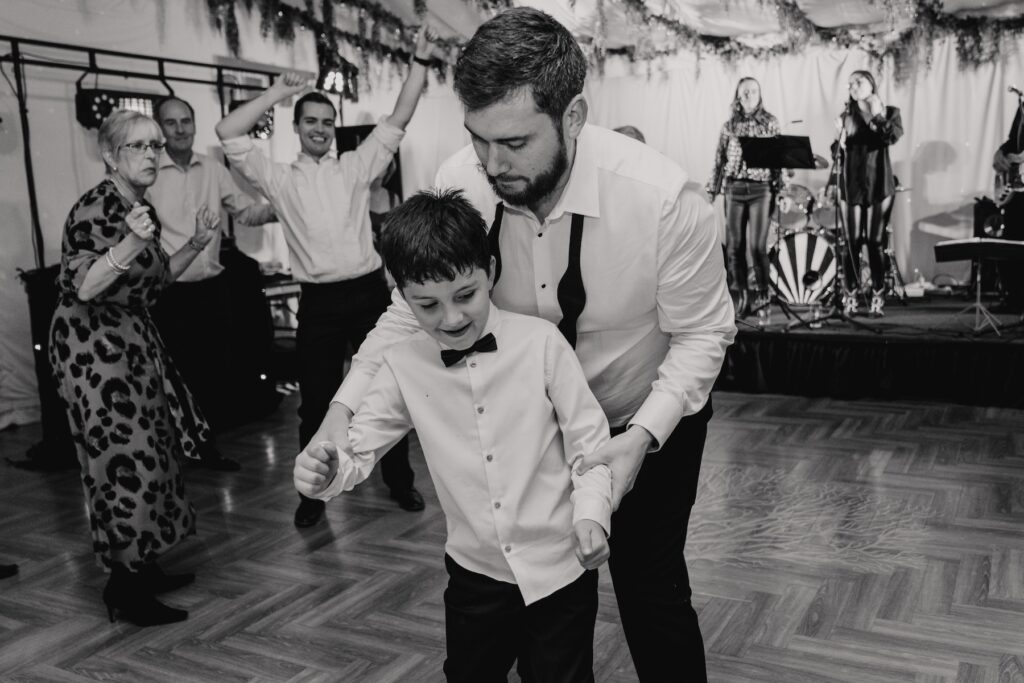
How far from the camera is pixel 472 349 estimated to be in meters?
1.50

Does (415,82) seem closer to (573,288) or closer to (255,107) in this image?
(255,107)

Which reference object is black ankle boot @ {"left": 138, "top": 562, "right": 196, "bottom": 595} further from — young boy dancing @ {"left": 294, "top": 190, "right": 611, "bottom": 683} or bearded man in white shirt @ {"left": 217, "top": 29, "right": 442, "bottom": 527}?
young boy dancing @ {"left": 294, "top": 190, "right": 611, "bottom": 683}

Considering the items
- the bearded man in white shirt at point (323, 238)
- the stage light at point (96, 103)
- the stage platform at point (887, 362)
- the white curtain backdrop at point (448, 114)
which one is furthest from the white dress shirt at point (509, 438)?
the white curtain backdrop at point (448, 114)

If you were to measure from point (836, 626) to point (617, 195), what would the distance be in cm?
156

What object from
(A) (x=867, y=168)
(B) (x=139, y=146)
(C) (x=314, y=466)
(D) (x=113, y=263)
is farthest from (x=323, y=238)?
(A) (x=867, y=168)

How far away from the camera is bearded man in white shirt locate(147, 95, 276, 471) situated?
183 inches

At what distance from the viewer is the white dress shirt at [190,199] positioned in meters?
4.68

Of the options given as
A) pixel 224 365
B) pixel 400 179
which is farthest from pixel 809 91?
pixel 224 365

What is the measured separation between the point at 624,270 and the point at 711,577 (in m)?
1.62

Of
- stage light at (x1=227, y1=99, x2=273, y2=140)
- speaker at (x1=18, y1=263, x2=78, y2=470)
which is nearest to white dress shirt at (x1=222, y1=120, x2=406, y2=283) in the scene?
speaker at (x1=18, y1=263, x2=78, y2=470)

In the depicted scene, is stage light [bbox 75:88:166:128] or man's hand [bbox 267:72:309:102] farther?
stage light [bbox 75:88:166:128]

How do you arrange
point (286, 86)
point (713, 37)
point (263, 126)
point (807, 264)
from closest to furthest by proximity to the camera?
point (286, 86) → point (263, 126) → point (807, 264) → point (713, 37)

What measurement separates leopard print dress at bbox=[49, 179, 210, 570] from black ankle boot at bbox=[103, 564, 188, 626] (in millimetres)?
48

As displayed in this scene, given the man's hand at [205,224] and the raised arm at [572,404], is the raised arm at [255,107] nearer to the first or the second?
the man's hand at [205,224]
